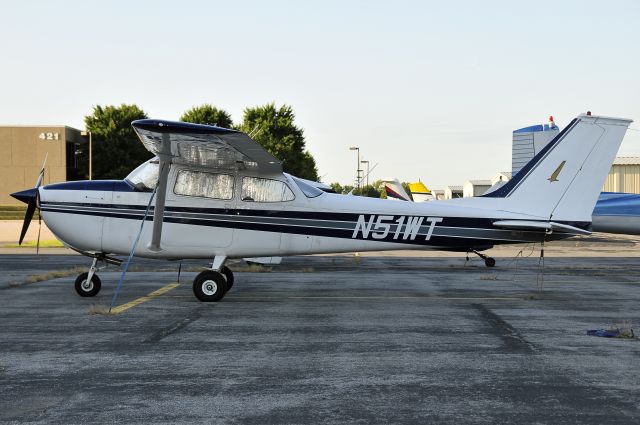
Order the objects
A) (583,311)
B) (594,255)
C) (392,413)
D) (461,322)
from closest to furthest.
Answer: (392,413), (461,322), (583,311), (594,255)

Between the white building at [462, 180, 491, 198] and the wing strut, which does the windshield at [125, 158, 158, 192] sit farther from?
the white building at [462, 180, 491, 198]

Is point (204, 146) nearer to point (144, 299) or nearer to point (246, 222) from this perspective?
point (246, 222)

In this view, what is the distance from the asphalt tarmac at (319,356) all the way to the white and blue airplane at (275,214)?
1.03 metres

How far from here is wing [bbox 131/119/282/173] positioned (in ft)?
32.9

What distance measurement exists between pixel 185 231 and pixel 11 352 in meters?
4.80

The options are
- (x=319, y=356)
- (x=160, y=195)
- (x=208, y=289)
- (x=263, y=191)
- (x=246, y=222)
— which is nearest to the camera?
(x=319, y=356)

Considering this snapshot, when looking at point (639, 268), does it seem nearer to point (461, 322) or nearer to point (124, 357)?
point (461, 322)

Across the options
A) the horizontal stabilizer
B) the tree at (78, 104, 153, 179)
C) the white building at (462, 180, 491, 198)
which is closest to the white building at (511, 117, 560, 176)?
the horizontal stabilizer

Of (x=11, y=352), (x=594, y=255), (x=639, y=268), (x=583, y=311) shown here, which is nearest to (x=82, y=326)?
(x=11, y=352)

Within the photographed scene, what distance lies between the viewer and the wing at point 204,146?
32.9ft

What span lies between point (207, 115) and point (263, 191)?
214ft

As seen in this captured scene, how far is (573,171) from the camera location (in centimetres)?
1223

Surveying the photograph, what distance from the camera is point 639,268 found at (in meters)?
19.9

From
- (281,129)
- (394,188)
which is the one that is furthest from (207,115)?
(394,188)
